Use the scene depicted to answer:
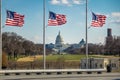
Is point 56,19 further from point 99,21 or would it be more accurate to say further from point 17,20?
point 99,21

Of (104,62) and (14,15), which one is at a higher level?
(14,15)

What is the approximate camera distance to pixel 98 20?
45.9 metres

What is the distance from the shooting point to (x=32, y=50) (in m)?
123

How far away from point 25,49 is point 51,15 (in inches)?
2907

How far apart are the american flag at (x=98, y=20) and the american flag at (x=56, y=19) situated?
3683 millimetres

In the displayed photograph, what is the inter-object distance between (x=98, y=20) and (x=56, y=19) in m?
5.08

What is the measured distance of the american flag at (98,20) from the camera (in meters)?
45.7

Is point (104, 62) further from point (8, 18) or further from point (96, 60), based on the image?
point (8, 18)

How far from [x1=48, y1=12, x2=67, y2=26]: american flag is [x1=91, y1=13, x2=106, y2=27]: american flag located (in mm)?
3683

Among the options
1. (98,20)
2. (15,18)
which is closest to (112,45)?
(98,20)

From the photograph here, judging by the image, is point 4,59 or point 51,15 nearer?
point 51,15

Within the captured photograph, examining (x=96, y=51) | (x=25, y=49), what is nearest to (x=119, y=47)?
(x=96, y=51)

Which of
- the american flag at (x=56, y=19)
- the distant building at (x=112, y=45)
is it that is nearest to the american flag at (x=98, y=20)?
the american flag at (x=56, y=19)

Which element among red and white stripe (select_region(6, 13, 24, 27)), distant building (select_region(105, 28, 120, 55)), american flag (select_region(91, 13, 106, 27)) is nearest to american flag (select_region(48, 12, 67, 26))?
red and white stripe (select_region(6, 13, 24, 27))
